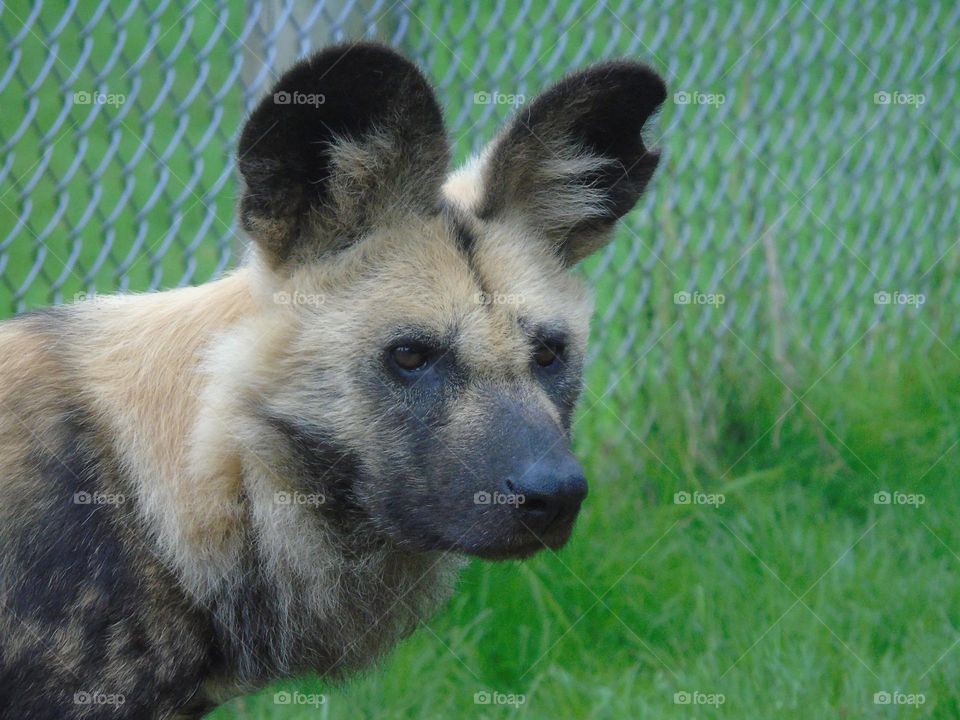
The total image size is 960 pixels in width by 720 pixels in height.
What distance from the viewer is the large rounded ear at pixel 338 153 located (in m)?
3.14

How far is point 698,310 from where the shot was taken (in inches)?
241

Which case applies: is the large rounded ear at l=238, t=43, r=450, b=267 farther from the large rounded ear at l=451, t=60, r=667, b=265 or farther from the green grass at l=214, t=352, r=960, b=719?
the green grass at l=214, t=352, r=960, b=719

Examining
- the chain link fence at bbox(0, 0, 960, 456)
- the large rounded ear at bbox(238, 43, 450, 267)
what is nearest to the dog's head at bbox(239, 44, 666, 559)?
the large rounded ear at bbox(238, 43, 450, 267)

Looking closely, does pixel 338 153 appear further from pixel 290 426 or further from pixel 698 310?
pixel 698 310

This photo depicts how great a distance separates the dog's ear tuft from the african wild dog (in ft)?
0.07

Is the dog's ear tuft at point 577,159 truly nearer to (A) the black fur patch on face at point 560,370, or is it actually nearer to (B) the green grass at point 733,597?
(A) the black fur patch on face at point 560,370

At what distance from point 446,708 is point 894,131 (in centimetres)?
467

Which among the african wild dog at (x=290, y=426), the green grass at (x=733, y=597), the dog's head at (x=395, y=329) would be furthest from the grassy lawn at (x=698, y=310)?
the dog's head at (x=395, y=329)

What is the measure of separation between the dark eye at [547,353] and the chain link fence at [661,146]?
1149mm

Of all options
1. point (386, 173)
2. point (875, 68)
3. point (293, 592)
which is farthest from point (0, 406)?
point (875, 68)

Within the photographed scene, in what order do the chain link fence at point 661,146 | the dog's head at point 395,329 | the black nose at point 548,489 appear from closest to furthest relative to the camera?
1. the black nose at point 548,489
2. the dog's head at point 395,329
3. the chain link fence at point 661,146

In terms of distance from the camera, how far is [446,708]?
4414 millimetres

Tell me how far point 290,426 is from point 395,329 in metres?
0.40

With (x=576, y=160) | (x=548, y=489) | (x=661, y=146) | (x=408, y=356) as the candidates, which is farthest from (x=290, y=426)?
(x=661, y=146)
